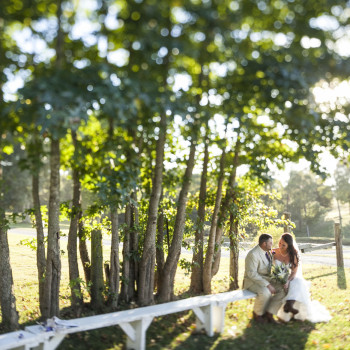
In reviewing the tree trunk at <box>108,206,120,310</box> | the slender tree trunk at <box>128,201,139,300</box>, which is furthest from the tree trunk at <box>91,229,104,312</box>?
the slender tree trunk at <box>128,201,139,300</box>

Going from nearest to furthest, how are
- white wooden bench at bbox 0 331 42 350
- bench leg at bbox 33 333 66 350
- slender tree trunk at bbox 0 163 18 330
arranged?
1. white wooden bench at bbox 0 331 42 350
2. bench leg at bbox 33 333 66 350
3. slender tree trunk at bbox 0 163 18 330

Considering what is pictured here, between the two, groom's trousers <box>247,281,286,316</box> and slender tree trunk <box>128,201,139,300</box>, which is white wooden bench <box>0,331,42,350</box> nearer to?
slender tree trunk <box>128,201,139,300</box>

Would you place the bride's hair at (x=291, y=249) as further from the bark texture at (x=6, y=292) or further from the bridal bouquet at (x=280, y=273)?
the bark texture at (x=6, y=292)

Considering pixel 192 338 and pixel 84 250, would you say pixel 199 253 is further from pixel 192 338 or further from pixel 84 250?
pixel 192 338

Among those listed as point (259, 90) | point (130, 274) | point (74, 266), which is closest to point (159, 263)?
point (130, 274)

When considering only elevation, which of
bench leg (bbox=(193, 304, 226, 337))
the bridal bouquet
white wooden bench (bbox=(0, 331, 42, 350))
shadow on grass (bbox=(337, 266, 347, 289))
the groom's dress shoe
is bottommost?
→ shadow on grass (bbox=(337, 266, 347, 289))

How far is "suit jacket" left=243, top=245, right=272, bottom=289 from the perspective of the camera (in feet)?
23.5

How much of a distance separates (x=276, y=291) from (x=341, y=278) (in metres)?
5.47

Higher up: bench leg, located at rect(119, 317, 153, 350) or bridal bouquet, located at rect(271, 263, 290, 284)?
bridal bouquet, located at rect(271, 263, 290, 284)

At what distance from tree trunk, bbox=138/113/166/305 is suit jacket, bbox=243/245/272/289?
1658 millimetres

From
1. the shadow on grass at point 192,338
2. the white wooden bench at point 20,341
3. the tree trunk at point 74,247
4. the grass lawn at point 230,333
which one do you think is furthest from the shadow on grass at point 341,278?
the white wooden bench at point 20,341

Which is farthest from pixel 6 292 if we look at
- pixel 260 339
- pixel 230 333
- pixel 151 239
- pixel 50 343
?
pixel 260 339

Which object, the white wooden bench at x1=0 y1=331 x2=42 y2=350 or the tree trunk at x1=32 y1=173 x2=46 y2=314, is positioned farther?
the tree trunk at x1=32 y1=173 x2=46 y2=314

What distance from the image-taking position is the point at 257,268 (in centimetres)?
736
